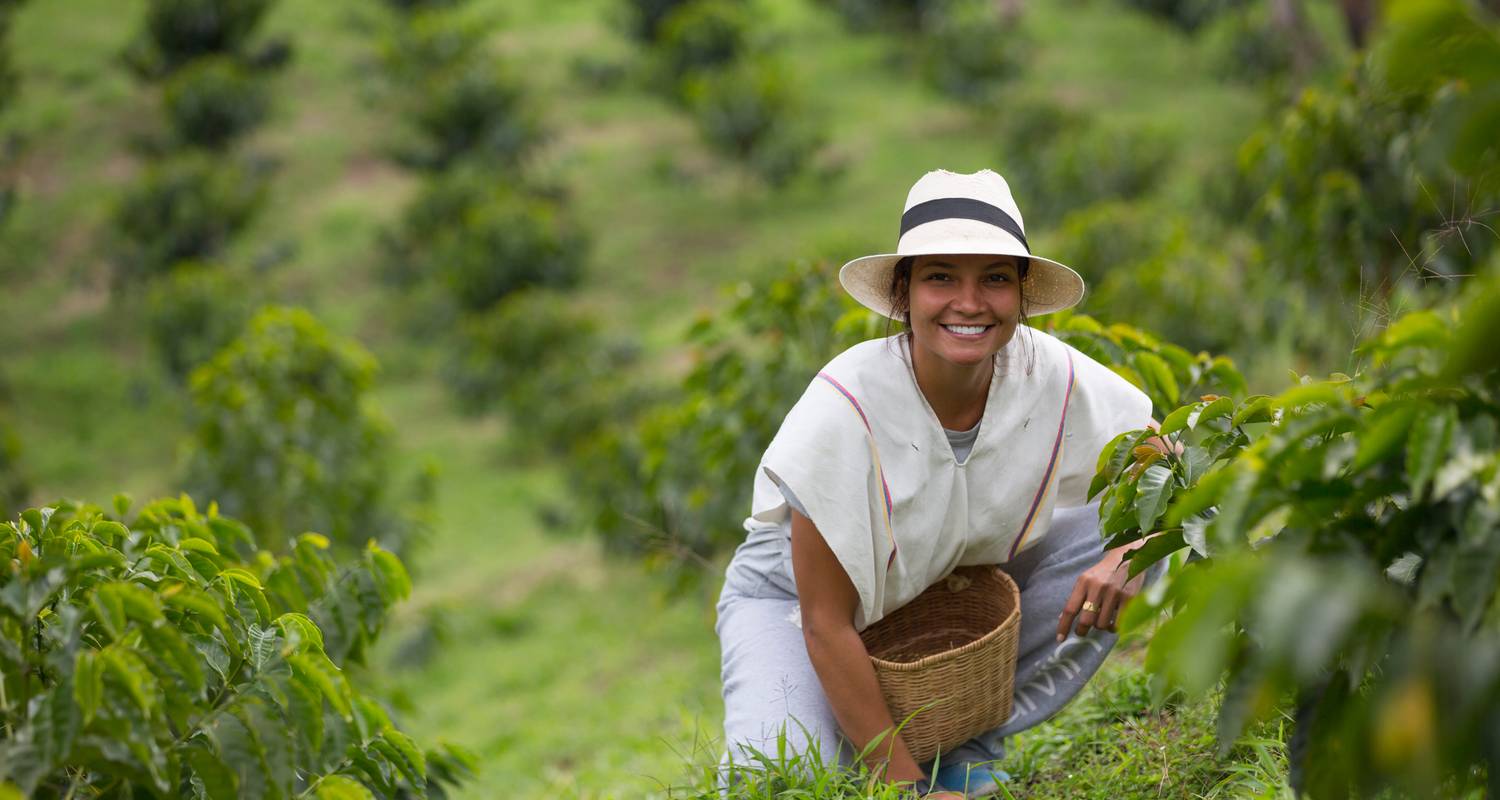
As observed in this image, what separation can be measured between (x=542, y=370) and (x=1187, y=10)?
38.8ft

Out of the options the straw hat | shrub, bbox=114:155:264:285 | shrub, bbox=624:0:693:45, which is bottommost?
the straw hat

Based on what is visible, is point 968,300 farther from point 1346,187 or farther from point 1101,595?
point 1346,187

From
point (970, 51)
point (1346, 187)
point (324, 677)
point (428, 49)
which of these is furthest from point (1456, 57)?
point (428, 49)

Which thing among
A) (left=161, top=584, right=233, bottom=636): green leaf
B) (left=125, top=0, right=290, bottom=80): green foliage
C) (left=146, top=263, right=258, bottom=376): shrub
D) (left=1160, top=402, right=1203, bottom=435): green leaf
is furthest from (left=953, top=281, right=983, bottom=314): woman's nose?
(left=125, top=0, right=290, bottom=80): green foliage

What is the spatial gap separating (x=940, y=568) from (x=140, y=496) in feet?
38.8

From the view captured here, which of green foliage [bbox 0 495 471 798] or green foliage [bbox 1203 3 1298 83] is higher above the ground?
green foliage [bbox 1203 3 1298 83]

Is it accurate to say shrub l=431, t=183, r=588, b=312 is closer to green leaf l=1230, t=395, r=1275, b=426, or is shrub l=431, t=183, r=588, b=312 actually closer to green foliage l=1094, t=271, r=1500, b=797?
green leaf l=1230, t=395, r=1275, b=426

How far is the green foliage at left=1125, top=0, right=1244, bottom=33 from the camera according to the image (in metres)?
18.8

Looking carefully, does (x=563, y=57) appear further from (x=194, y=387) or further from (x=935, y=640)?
(x=935, y=640)

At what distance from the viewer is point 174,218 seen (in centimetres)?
1589

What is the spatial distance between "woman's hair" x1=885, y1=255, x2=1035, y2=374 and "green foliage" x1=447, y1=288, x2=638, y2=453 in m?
8.78

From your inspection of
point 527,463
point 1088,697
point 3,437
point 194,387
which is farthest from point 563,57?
point 1088,697

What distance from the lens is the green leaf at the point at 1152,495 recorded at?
6.41 feet

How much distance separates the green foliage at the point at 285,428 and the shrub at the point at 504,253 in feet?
22.0
